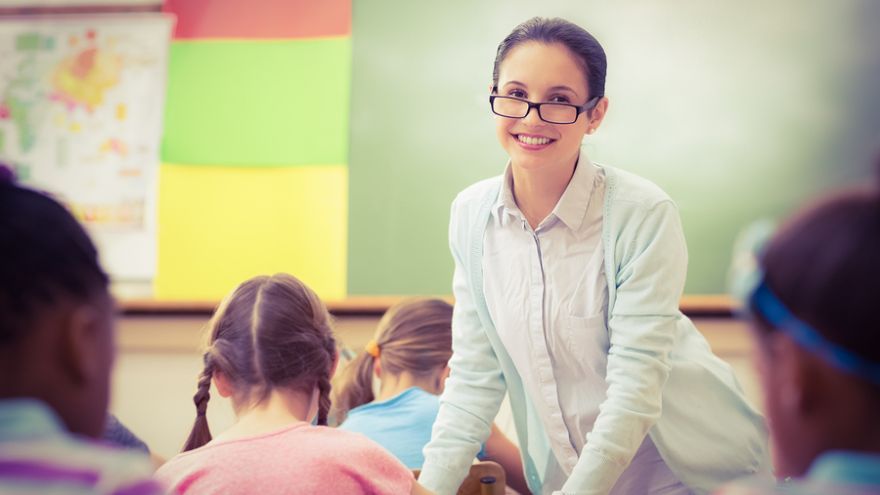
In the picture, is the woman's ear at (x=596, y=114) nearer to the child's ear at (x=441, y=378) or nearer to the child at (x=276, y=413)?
the child at (x=276, y=413)

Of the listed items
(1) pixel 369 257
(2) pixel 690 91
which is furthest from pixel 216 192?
(2) pixel 690 91

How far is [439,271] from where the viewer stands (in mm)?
3061

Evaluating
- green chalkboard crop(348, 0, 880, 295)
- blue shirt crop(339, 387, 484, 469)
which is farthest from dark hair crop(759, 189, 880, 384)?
green chalkboard crop(348, 0, 880, 295)

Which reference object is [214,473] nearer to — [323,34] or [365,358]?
[365,358]

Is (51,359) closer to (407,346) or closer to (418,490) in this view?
(418,490)

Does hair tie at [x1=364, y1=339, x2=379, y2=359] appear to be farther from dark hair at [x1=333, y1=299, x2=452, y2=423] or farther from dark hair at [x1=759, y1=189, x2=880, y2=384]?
dark hair at [x1=759, y1=189, x2=880, y2=384]

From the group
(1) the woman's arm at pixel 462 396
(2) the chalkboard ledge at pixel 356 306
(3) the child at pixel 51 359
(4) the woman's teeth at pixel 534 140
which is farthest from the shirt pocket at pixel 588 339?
(2) the chalkboard ledge at pixel 356 306

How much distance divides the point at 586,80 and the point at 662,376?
1.72 ft

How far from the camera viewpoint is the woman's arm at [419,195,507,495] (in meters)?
1.56

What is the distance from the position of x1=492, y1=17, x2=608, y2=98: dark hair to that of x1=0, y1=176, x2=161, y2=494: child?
962mm

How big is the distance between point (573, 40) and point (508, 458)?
115 centimetres

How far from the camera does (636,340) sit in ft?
4.83

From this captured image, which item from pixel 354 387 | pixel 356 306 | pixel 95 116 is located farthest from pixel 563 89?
pixel 95 116

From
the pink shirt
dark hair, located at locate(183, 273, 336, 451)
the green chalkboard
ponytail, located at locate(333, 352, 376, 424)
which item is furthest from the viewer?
the green chalkboard
